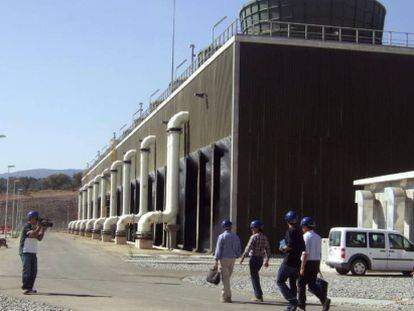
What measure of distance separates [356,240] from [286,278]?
1264 cm

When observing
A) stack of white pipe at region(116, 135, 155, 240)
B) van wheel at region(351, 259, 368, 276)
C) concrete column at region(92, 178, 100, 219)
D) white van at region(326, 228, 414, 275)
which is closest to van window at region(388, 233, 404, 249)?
white van at region(326, 228, 414, 275)

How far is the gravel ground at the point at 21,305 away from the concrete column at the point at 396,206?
58.2 ft

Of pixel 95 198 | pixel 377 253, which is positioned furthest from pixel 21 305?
pixel 95 198

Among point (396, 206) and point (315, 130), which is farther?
point (315, 130)

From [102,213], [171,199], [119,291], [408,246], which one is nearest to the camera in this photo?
[119,291]

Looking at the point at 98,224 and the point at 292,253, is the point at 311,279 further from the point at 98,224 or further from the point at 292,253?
the point at 98,224

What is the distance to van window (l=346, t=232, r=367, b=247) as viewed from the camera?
25.1 metres

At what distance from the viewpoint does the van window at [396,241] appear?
998 inches

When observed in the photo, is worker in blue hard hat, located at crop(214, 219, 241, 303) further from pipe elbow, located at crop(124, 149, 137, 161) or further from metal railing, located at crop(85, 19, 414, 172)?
pipe elbow, located at crop(124, 149, 137, 161)

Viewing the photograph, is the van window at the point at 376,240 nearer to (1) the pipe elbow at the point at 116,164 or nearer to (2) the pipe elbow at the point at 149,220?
(2) the pipe elbow at the point at 149,220

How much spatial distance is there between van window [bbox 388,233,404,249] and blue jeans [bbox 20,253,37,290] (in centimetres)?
1415

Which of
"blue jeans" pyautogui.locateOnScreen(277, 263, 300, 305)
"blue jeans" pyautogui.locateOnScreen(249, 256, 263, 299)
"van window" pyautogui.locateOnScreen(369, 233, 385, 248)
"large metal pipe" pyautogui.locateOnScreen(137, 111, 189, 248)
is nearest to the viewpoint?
"blue jeans" pyautogui.locateOnScreen(277, 263, 300, 305)

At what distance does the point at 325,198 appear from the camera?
3859 cm

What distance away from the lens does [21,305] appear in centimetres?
1336
